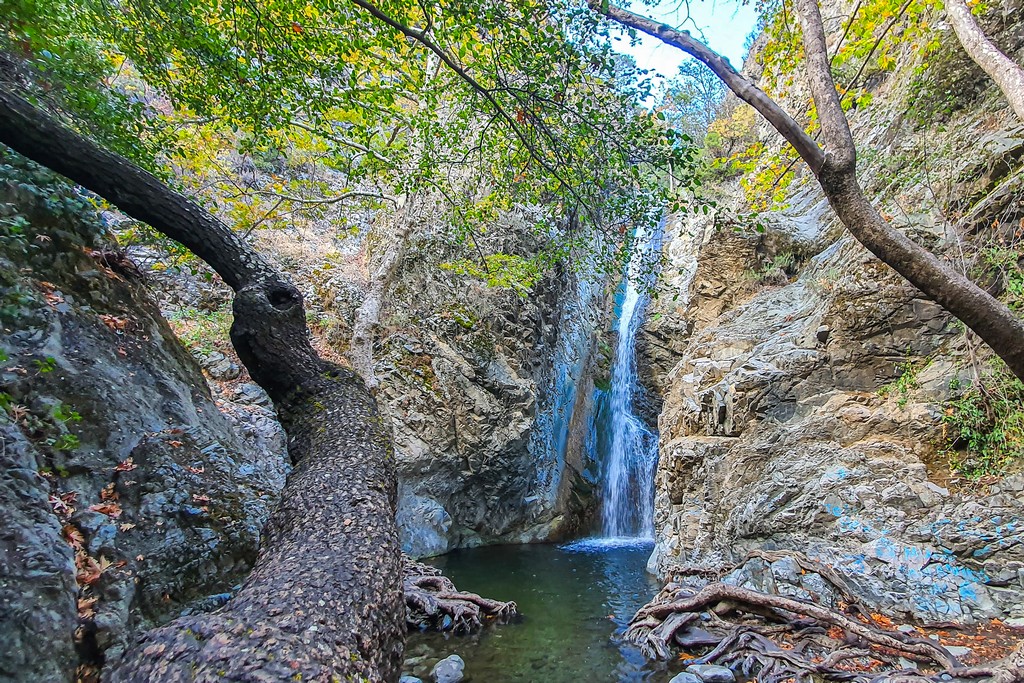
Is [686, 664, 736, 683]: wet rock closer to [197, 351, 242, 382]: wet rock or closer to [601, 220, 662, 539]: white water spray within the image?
[197, 351, 242, 382]: wet rock

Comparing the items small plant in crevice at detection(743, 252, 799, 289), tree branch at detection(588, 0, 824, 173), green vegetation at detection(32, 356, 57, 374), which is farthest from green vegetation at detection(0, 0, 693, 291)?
small plant in crevice at detection(743, 252, 799, 289)

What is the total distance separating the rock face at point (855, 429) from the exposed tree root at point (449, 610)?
2932mm

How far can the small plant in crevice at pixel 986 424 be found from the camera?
5320mm

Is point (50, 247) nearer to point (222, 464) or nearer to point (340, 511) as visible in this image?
point (222, 464)

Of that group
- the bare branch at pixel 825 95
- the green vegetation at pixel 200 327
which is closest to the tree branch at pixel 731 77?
the bare branch at pixel 825 95

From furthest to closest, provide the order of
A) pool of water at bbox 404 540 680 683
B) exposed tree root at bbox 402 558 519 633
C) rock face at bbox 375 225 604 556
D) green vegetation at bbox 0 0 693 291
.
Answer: rock face at bbox 375 225 604 556 < exposed tree root at bbox 402 558 519 633 < pool of water at bbox 404 540 680 683 < green vegetation at bbox 0 0 693 291

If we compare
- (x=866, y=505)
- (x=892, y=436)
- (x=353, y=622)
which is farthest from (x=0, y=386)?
(x=892, y=436)

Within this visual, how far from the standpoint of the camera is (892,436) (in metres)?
6.42

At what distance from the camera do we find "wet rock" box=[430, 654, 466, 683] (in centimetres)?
466

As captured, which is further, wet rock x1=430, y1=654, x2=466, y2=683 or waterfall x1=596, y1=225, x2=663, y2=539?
waterfall x1=596, y1=225, x2=663, y2=539

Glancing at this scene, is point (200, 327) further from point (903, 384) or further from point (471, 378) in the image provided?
point (903, 384)

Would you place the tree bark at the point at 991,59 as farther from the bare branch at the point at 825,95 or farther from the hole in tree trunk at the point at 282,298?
the hole in tree trunk at the point at 282,298

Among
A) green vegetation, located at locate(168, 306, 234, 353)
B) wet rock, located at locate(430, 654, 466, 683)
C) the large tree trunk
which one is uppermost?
green vegetation, located at locate(168, 306, 234, 353)

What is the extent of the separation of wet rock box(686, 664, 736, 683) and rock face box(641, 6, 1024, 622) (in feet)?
6.21
